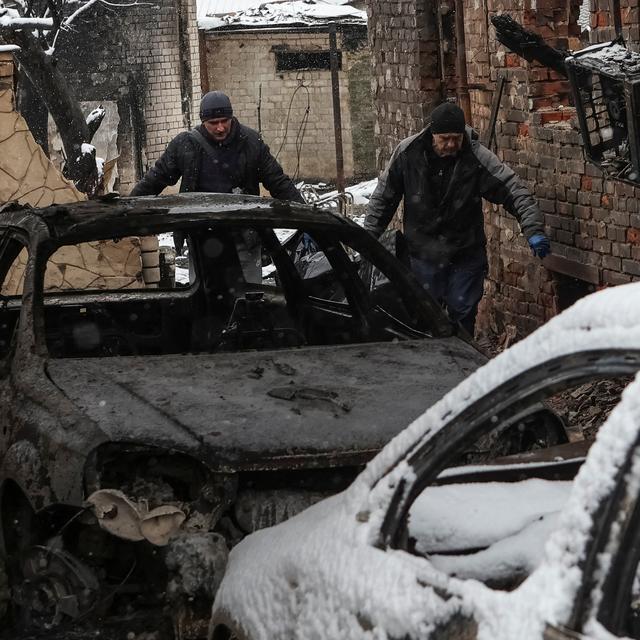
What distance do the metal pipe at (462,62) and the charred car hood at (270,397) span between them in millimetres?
5237

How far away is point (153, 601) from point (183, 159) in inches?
173

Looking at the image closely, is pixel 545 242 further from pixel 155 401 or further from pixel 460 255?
pixel 155 401

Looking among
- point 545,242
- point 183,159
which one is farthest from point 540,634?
point 183,159

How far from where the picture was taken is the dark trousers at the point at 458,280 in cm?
766

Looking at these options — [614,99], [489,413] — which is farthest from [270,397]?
[614,99]

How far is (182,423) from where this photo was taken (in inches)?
158

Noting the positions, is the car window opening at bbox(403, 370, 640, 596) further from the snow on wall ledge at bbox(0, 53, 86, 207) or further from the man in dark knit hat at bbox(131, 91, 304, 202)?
the snow on wall ledge at bbox(0, 53, 86, 207)

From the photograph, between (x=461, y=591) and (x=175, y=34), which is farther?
(x=175, y=34)

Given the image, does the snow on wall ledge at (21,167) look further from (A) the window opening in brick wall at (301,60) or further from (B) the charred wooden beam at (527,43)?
(A) the window opening in brick wall at (301,60)

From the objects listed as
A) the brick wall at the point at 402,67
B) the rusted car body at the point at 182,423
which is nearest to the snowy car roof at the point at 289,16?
the brick wall at the point at 402,67

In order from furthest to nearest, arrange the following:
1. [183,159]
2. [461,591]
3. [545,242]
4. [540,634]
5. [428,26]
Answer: [428,26], [183,159], [545,242], [461,591], [540,634]

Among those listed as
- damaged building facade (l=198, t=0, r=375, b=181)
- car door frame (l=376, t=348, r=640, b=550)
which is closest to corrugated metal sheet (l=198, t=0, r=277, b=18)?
damaged building facade (l=198, t=0, r=375, b=181)

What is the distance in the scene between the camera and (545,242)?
7207 mm

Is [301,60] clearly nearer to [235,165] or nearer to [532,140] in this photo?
[532,140]
